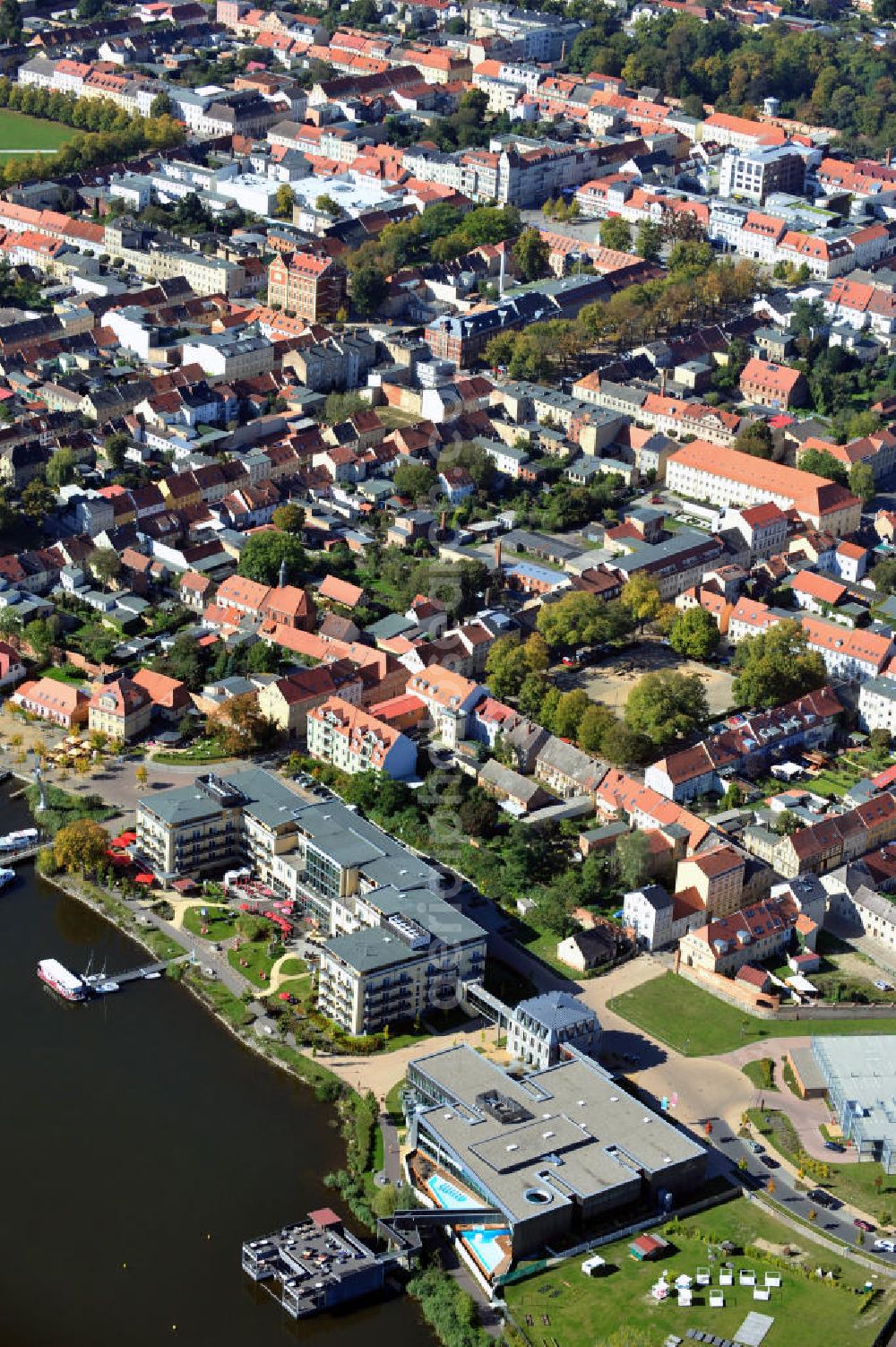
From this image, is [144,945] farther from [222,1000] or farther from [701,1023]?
[701,1023]

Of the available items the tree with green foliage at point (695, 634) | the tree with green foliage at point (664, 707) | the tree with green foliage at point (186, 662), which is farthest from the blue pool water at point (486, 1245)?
the tree with green foliage at point (695, 634)

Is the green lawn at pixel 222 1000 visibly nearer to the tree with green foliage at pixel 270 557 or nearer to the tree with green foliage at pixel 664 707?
the tree with green foliage at pixel 664 707

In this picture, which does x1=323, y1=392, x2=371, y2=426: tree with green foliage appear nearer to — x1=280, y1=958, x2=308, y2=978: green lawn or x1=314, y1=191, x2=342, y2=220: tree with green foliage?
x1=314, y1=191, x2=342, y2=220: tree with green foliage

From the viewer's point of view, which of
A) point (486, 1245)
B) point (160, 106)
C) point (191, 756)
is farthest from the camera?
point (160, 106)

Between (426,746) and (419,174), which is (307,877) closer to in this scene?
(426,746)

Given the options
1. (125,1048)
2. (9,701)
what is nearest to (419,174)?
(9,701)

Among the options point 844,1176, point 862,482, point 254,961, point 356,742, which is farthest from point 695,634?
point 844,1176
